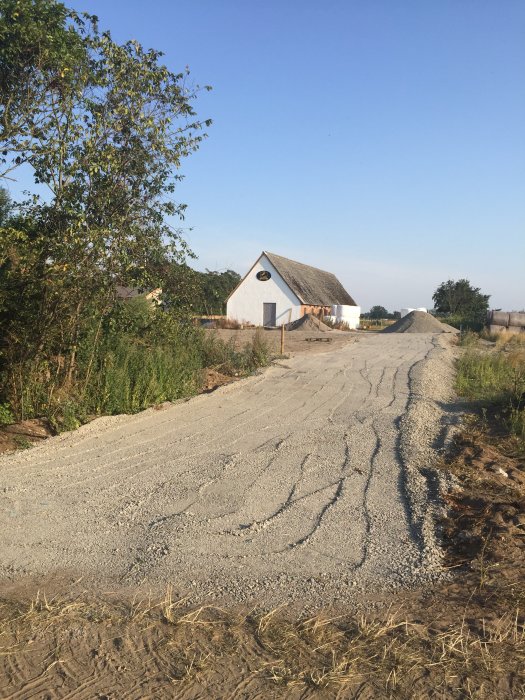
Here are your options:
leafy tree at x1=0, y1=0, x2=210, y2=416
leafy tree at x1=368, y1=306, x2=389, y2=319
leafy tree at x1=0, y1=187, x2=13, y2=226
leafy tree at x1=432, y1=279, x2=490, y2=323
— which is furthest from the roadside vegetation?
leafy tree at x1=368, y1=306, x2=389, y2=319

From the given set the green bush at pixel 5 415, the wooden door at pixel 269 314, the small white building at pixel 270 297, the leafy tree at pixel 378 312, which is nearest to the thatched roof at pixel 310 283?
the small white building at pixel 270 297

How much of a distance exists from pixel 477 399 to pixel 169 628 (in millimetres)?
9574

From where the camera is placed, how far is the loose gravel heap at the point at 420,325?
40.8 meters

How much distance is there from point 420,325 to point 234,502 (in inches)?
1467

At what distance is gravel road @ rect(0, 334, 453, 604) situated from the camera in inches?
176

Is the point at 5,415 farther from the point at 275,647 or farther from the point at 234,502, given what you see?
the point at 275,647

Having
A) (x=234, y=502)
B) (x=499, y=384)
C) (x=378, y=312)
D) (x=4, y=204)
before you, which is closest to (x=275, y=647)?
(x=234, y=502)

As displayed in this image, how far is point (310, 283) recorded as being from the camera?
49375mm

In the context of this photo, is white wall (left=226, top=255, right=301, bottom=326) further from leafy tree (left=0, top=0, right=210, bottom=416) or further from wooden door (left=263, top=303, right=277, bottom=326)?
leafy tree (left=0, top=0, right=210, bottom=416)

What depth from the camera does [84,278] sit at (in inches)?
343

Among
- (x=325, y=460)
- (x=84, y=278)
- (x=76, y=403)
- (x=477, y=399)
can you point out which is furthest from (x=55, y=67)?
(x=477, y=399)

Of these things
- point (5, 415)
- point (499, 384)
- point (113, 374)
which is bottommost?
point (5, 415)

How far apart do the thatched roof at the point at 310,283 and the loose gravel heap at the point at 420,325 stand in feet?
22.5

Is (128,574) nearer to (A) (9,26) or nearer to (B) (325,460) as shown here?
(B) (325,460)
